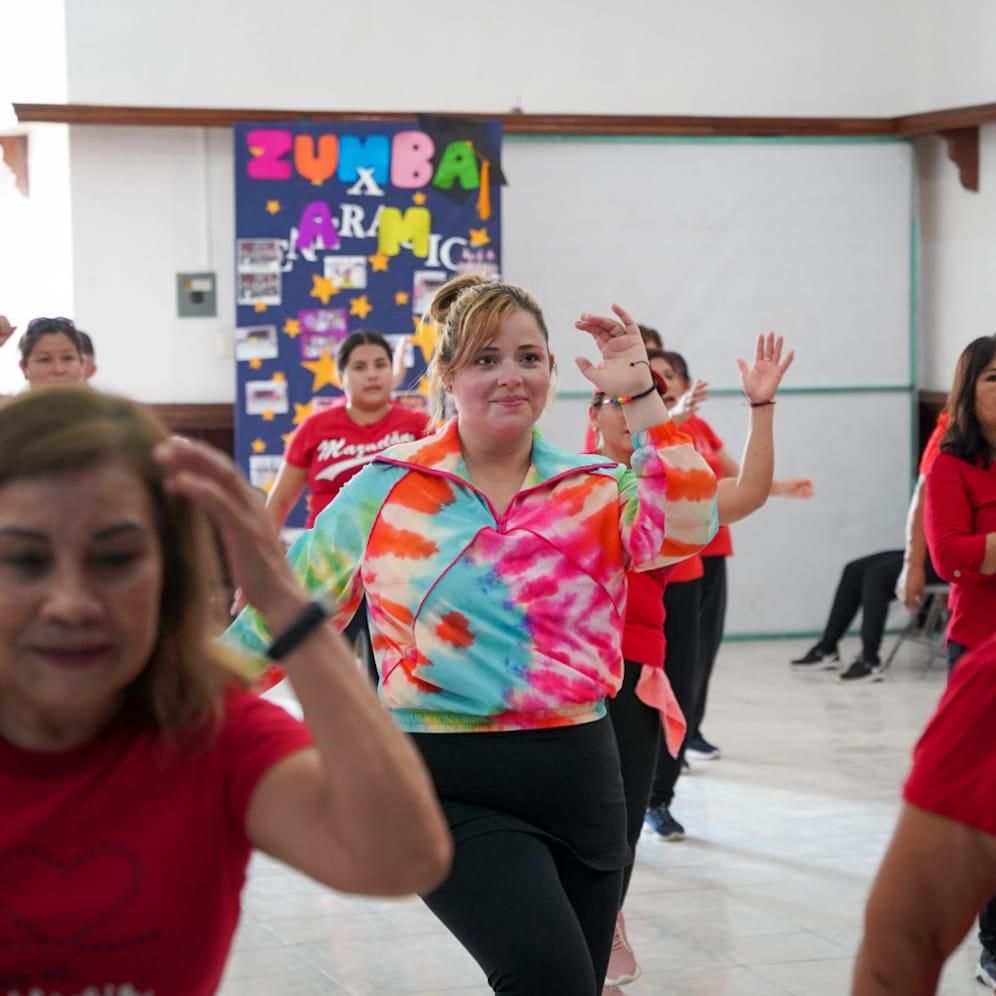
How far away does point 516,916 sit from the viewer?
8.43ft

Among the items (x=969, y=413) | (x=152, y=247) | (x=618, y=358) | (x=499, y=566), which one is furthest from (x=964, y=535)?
(x=152, y=247)

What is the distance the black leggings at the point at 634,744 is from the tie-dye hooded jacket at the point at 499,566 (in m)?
0.88

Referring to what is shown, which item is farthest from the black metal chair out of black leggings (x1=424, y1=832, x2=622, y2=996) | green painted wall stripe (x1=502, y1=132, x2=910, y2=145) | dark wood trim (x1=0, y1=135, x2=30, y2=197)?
black leggings (x1=424, y1=832, x2=622, y2=996)

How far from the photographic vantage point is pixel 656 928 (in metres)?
4.64

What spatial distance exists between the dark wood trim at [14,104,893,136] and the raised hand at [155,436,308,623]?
7634 millimetres

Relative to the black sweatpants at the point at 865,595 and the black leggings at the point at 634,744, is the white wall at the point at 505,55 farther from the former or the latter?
the black leggings at the point at 634,744

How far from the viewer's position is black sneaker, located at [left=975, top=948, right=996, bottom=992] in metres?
4.08

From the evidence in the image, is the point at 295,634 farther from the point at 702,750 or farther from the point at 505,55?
the point at 505,55

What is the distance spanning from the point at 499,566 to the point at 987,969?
78.2 inches

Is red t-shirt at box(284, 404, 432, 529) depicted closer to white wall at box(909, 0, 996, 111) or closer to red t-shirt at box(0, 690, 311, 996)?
white wall at box(909, 0, 996, 111)

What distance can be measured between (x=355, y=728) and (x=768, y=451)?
8.04ft

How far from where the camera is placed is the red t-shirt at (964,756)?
156 centimetres

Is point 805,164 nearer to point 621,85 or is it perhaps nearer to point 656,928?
point 621,85

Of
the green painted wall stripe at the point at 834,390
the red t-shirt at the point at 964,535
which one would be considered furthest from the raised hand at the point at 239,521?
the green painted wall stripe at the point at 834,390
